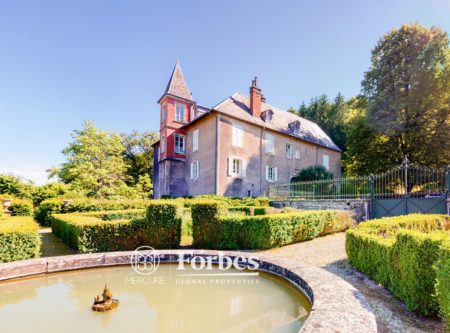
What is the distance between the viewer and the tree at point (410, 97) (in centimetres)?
1786

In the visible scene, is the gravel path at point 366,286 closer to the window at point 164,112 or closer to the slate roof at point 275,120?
the slate roof at point 275,120

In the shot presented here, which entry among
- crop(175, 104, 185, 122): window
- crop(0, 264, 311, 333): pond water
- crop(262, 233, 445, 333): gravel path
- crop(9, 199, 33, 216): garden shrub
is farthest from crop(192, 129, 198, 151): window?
crop(0, 264, 311, 333): pond water

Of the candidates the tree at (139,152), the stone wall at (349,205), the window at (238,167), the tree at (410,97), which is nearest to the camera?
the stone wall at (349,205)

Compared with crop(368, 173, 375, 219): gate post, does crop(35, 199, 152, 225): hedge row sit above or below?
below

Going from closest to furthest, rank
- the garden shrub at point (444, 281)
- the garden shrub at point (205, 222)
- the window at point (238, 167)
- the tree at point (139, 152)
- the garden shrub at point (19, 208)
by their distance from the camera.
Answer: the garden shrub at point (444, 281)
the garden shrub at point (205, 222)
the garden shrub at point (19, 208)
the window at point (238, 167)
the tree at point (139, 152)

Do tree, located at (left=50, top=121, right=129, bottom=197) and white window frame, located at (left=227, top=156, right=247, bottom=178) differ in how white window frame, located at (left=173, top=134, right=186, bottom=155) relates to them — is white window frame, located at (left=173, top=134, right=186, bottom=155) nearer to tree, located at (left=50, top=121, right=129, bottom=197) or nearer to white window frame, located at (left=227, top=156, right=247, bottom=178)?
white window frame, located at (left=227, top=156, right=247, bottom=178)

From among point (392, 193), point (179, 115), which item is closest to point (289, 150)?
point (179, 115)

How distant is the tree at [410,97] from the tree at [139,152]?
83.2ft

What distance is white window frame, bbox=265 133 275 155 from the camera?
20984 mm

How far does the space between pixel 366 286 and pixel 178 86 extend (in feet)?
70.2

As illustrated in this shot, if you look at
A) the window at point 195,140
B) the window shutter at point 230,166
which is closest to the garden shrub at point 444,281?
the window shutter at point 230,166

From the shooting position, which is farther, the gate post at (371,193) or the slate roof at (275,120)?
the slate roof at (275,120)

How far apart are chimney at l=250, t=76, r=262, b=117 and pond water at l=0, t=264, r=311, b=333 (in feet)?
57.1

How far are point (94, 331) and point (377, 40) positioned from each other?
26.8 meters
